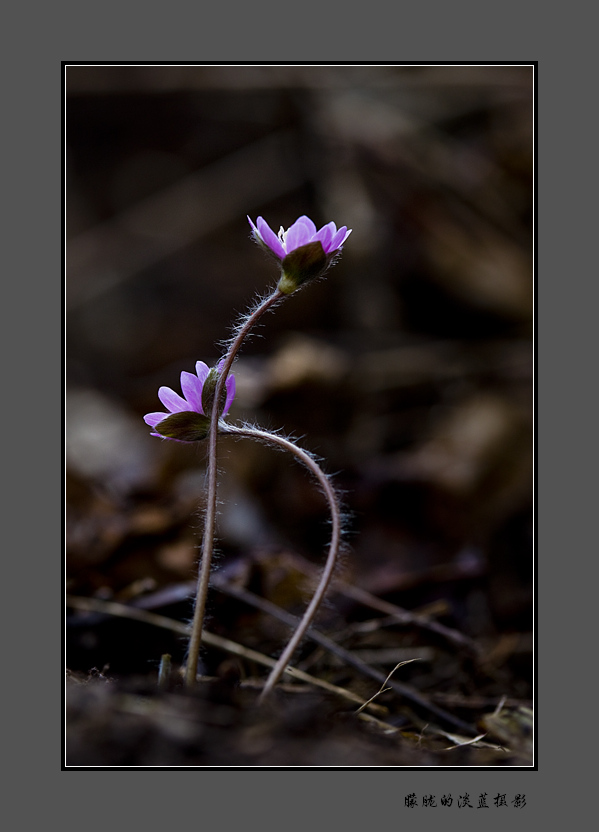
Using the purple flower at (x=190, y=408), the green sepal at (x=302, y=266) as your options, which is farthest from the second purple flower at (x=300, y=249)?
the purple flower at (x=190, y=408)

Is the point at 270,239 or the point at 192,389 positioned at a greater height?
the point at 270,239

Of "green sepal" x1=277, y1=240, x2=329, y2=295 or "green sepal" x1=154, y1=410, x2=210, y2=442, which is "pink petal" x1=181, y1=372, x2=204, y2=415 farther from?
"green sepal" x1=277, y1=240, x2=329, y2=295

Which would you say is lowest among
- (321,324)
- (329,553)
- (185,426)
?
(329,553)

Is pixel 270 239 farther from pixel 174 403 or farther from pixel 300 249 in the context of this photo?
pixel 174 403

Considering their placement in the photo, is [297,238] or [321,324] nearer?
[297,238]

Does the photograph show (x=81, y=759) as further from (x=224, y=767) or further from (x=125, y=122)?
(x=125, y=122)

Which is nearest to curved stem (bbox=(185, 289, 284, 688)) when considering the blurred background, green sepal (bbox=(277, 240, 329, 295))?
green sepal (bbox=(277, 240, 329, 295))

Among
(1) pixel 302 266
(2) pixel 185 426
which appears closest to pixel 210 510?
(2) pixel 185 426

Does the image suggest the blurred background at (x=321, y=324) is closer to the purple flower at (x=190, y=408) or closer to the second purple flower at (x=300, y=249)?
the purple flower at (x=190, y=408)
